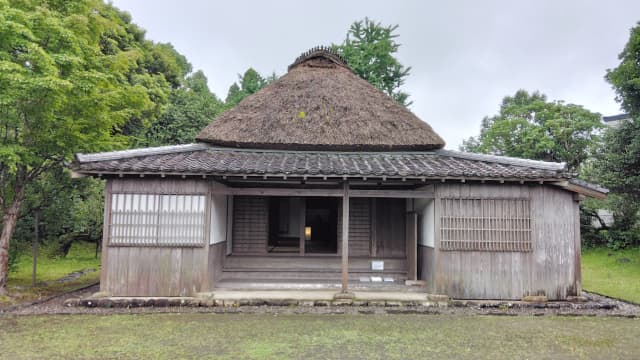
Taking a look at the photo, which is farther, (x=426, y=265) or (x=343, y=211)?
(x=426, y=265)

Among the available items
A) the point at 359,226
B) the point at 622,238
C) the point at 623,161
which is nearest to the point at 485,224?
the point at 359,226

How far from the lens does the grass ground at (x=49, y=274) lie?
8.06m

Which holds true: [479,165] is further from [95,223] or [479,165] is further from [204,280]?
[95,223]

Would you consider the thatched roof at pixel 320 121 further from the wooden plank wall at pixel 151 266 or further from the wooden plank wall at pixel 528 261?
the wooden plank wall at pixel 528 261

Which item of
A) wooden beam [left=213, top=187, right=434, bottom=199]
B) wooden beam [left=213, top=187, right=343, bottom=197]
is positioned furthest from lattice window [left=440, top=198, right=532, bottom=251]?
wooden beam [left=213, top=187, right=343, bottom=197]

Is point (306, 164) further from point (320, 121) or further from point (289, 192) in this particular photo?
point (320, 121)

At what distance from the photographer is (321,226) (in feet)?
39.2

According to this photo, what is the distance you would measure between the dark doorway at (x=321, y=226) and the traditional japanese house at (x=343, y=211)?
0.99 meters

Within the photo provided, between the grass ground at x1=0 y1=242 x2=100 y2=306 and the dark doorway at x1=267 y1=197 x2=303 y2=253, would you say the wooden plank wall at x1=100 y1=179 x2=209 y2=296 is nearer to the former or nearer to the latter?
the grass ground at x1=0 y1=242 x2=100 y2=306

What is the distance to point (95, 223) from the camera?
1302 cm

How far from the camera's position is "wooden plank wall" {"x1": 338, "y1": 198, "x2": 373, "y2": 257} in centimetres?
973

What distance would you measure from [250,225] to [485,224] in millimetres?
5391

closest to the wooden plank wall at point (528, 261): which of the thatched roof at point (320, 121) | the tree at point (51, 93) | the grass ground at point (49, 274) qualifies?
the thatched roof at point (320, 121)

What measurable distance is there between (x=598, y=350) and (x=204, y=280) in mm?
6265
